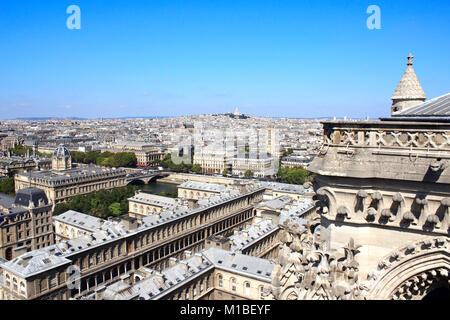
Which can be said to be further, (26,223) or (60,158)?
(60,158)

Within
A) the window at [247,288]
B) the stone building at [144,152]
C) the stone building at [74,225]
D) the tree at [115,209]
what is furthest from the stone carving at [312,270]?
the stone building at [144,152]

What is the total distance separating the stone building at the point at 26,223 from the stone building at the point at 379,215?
35.1 meters

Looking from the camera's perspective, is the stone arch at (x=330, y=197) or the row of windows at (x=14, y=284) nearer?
the stone arch at (x=330, y=197)

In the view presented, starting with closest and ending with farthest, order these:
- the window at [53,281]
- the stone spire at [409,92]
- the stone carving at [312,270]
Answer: the stone carving at [312,270] → the stone spire at [409,92] → the window at [53,281]

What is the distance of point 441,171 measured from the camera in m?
5.05

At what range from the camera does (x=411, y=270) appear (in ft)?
17.7

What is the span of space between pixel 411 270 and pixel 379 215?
34.1 inches

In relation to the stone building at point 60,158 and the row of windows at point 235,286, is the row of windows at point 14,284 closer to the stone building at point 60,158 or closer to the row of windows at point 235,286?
the row of windows at point 235,286

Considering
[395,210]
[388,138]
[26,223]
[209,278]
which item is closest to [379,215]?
[395,210]

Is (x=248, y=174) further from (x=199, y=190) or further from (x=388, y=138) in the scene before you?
(x=388, y=138)

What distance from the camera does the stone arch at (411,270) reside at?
5223mm

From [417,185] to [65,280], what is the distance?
23.8 metres

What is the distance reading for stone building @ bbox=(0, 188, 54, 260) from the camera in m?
35.0

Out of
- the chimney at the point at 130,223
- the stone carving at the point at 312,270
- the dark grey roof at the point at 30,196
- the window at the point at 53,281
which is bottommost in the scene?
the window at the point at 53,281
